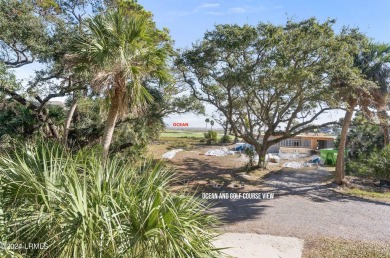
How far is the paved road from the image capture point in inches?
265

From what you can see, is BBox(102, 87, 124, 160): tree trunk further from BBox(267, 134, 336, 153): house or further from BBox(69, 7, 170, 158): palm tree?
BBox(267, 134, 336, 153): house

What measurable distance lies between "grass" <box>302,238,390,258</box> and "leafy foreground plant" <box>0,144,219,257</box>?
3578 millimetres

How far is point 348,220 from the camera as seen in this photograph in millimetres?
7758

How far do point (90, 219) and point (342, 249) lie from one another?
5686 mm

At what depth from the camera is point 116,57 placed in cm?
550

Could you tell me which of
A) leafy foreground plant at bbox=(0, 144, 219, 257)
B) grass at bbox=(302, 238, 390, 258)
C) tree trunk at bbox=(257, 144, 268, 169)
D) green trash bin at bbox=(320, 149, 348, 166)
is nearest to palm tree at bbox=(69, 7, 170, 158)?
leafy foreground plant at bbox=(0, 144, 219, 257)

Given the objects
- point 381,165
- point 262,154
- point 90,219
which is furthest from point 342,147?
point 90,219

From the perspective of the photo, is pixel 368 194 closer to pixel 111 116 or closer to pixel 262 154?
pixel 262 154

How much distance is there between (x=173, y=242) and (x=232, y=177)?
11.6 metres

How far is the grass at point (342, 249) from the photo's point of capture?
17.6 feet

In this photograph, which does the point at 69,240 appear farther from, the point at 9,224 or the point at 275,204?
the point at 275,204

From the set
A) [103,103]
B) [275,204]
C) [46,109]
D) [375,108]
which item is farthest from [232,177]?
[46,109]

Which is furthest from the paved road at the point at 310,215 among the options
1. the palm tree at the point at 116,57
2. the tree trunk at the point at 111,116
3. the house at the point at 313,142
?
the house at the point at 313,142

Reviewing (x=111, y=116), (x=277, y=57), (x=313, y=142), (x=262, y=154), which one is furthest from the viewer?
(x=313, y=142)
